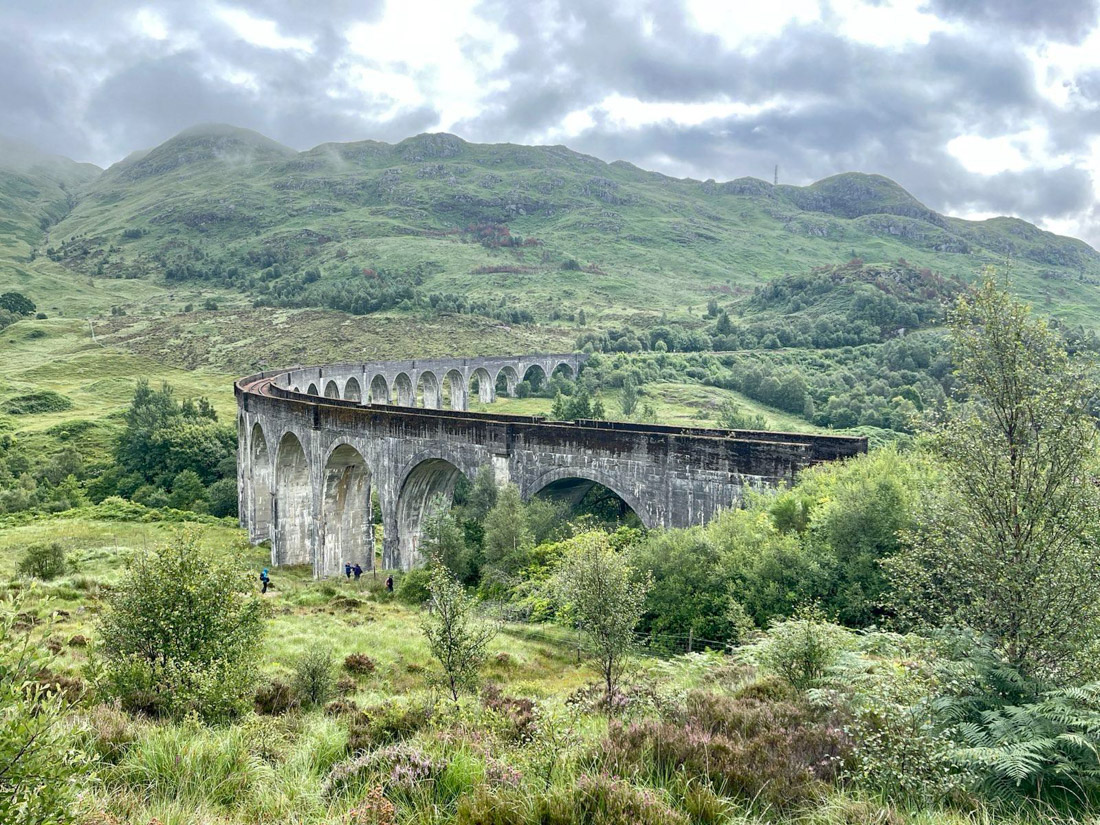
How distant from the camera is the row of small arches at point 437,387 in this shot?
66.3 metres

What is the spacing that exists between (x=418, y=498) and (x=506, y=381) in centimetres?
6131

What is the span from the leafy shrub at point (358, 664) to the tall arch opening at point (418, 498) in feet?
42.5

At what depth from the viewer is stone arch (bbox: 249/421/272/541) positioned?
4059 centimetres

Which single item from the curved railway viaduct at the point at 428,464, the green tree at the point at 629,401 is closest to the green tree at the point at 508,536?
the curved railway viaduct at the point at 428,464

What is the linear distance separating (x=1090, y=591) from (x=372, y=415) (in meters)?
27.9

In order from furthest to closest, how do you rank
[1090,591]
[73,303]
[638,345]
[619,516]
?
[73,303], [638,345], [619,516], [1090,591]

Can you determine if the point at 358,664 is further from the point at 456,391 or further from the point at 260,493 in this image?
the point at 456,391

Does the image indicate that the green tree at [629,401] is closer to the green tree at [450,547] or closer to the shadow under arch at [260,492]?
the shadow under arch at [260,492]

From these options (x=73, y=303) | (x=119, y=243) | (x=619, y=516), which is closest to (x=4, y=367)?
(x=73, y=303)

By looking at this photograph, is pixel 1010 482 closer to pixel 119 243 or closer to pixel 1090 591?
pixel 1090 591

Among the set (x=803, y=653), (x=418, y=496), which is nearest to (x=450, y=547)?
(x=418, y=496)

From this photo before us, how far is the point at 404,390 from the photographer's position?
76562 mm

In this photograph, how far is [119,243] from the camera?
179125mm

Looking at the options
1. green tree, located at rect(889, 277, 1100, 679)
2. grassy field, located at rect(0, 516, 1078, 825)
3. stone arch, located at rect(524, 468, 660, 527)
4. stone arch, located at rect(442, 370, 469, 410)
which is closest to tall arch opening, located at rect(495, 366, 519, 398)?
stone arch, located at rect(442, 370, 469, 410)
